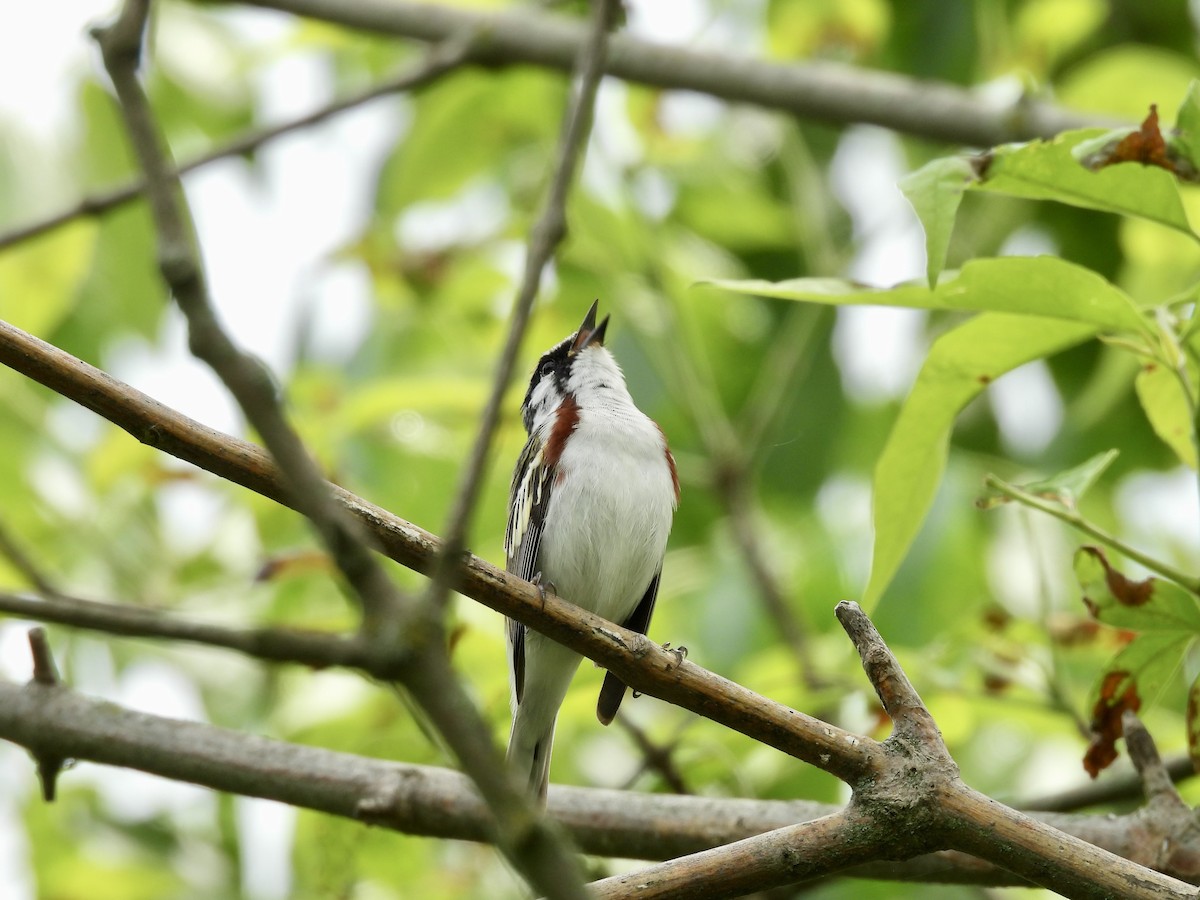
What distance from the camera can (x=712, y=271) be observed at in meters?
6.00

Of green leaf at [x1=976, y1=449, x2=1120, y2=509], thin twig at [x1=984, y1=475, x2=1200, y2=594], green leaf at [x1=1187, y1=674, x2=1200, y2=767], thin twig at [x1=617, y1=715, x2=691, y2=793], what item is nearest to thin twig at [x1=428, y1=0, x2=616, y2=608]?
thin twig at [x1=984, y1=475, x2=1200, y2=594]

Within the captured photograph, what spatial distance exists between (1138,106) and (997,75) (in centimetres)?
84

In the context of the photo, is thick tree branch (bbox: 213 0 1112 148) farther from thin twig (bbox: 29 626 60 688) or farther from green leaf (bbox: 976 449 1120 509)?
thin twig (bbox: 29 626 60 688)

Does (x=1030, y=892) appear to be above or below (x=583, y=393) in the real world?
below

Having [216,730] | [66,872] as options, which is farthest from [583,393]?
[66,872]

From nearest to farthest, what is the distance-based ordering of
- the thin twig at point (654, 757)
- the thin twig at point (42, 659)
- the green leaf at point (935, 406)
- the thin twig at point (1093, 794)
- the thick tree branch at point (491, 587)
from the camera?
1. the thick tree branch at point (491, 587)
2. the green leaf at point (935, 406)
3. the thin twig at point (42, 659)
4. the thin twig at point (1093, 794)
5. the thin twig at point (654, 757)

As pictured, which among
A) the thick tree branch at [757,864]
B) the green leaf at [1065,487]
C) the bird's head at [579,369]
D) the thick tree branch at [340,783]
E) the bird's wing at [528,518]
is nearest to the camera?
the thick tree branch at [757,864]

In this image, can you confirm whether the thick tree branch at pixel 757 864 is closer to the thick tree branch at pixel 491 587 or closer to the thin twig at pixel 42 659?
the thick tree branch at pixel 491 587

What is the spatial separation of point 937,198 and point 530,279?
1.21 m

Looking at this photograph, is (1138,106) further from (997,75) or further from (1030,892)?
(1030,892)

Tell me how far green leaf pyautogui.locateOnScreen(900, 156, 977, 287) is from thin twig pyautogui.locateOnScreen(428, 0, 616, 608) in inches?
29.5

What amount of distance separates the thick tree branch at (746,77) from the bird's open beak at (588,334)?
94 cm

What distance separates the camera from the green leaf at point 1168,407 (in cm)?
296

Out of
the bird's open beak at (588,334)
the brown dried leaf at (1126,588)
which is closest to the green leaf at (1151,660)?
the brown dried leaf at (1126,588)
